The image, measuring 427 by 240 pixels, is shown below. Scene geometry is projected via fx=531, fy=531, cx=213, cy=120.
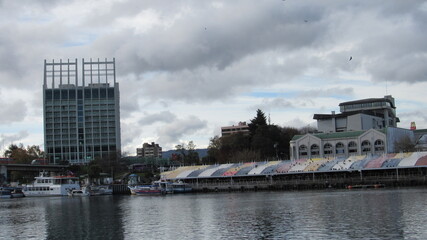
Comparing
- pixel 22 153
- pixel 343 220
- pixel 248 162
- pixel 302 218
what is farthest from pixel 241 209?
pixel 22 153

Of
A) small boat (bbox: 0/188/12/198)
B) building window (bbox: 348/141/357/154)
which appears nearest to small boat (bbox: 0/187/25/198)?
small boat (bbox: 0/188/12/198)

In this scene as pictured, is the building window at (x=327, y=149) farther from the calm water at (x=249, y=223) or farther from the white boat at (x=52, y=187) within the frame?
the calm water at (x=249, y=223)

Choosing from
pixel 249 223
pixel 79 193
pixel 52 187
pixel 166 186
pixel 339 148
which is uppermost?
pixel 339 148

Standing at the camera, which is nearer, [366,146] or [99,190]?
[99,190]

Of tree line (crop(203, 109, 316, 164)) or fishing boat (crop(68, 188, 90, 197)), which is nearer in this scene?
A: fishing boat (crop(68, 188, 90, 197))

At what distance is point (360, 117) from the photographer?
159250mm

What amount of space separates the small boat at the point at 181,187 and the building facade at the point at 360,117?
197 ft

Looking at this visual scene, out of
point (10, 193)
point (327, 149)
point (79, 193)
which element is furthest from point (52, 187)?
point (327, 149)

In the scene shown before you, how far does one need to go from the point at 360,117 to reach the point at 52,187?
90102 millimetres

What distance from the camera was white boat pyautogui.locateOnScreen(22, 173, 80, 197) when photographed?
13050 cm

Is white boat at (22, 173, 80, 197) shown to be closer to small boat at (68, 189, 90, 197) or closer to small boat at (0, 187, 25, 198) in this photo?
small boat at (0, 187, 25, 198)

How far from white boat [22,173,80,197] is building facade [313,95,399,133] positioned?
8061 cm

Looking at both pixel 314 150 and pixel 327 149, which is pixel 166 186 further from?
pixel 327 149

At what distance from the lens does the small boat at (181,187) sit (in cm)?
12287
